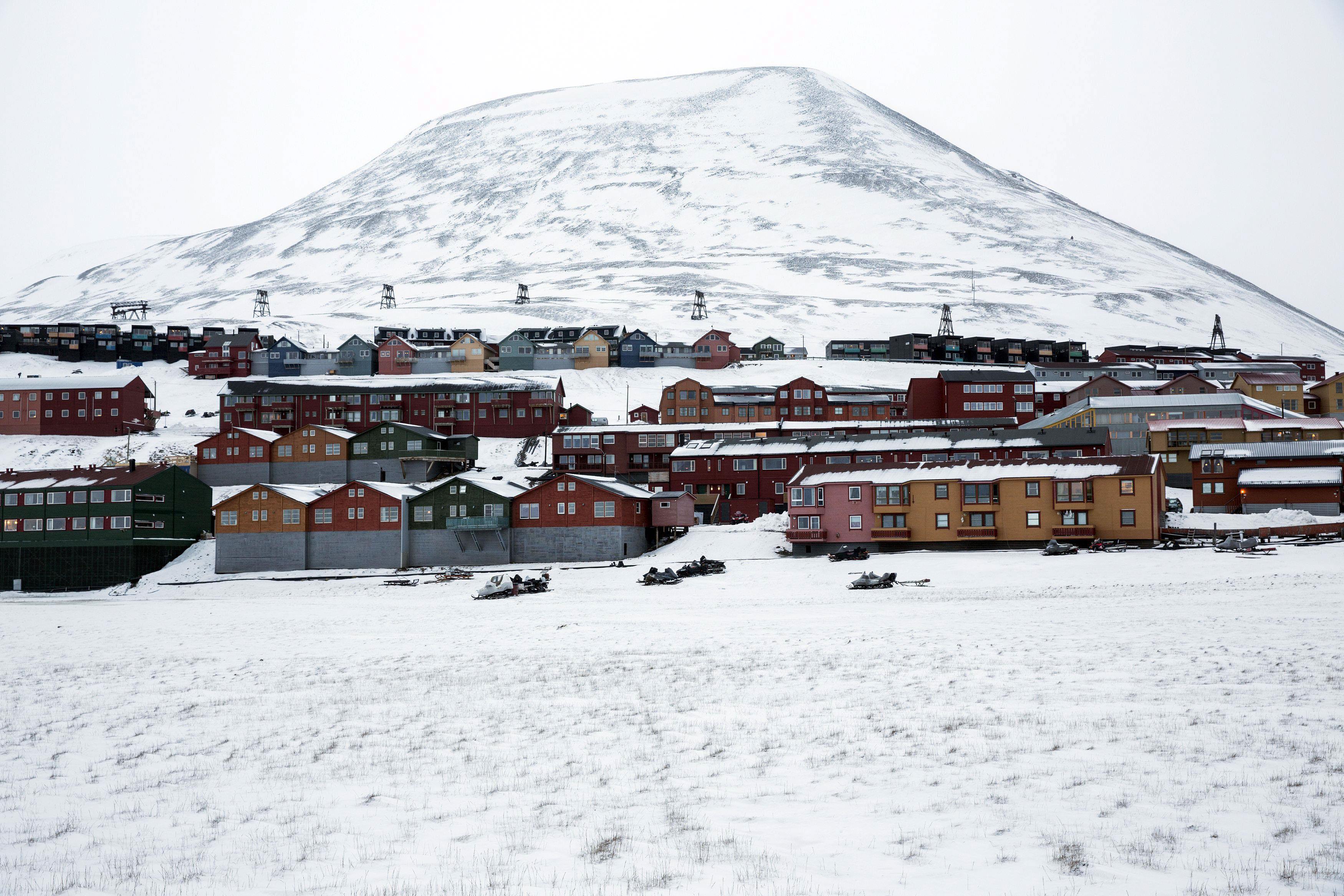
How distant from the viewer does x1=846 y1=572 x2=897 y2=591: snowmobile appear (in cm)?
3922

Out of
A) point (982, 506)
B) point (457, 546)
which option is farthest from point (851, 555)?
point (457, 546)

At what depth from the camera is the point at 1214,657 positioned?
19.1m

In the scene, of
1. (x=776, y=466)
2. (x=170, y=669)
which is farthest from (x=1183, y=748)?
(x=776, y=466)

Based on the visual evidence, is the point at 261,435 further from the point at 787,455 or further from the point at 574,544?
the point at 787,455

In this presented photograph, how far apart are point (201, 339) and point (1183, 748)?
15851 centimetres

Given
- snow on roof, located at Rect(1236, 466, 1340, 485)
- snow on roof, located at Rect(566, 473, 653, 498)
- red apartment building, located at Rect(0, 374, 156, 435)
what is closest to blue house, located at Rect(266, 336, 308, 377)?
red apartment building, located at Rect(0, 374, 156, 435)

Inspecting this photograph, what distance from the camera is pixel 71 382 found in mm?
100250

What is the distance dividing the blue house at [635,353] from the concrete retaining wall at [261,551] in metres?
77.4

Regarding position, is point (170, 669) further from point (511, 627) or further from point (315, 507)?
point (315, 507)

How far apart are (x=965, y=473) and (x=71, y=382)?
87.6m

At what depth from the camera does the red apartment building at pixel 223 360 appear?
428 ft

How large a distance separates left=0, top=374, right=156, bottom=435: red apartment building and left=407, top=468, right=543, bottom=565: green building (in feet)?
174

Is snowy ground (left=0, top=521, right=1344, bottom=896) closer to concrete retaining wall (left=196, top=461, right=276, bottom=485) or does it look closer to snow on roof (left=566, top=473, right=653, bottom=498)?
snow on roof (left=566, top=473, right=653, bottom=498)

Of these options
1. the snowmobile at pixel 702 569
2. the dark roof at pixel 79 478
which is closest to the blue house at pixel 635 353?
the dark roof at pixel 79 478
